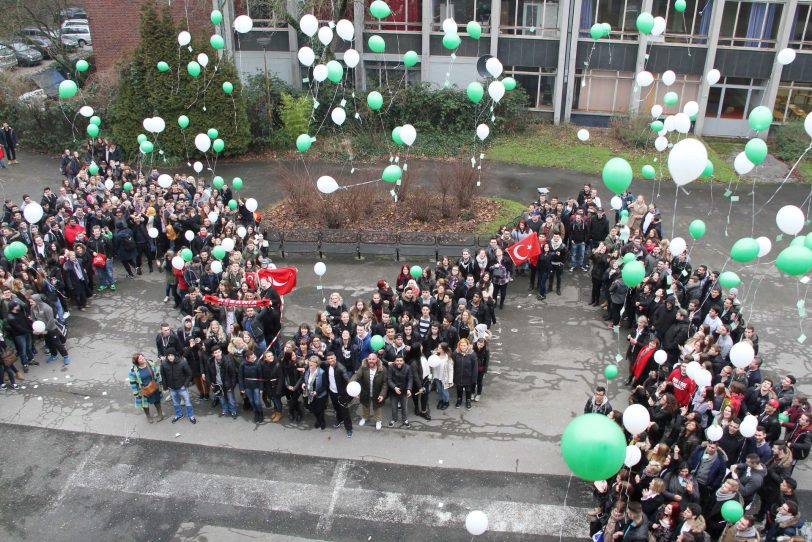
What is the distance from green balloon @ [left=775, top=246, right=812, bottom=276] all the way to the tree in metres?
16.8

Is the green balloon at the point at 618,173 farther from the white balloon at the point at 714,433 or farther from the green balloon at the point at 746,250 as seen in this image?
the white balloon at the point at 714,433

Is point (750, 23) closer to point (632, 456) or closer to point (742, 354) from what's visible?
point (742, 354)

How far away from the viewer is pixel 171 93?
67.7 ft

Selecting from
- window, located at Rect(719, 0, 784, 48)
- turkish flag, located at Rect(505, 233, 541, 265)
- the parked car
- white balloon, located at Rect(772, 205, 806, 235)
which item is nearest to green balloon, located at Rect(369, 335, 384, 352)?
turkish flag, located at Rect(505, 233, 541, 265)

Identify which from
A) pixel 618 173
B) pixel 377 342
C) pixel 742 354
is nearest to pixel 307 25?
pixel 618 173

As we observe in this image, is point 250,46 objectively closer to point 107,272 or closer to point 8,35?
point 8,35

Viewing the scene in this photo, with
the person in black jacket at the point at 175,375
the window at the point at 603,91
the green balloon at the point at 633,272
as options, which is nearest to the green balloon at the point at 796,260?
the green balloon at the point at 633,272

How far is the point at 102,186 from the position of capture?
16.5 metres

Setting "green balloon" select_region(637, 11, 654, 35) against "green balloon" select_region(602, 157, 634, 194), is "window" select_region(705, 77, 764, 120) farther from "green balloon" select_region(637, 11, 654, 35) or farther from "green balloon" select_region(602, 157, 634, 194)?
"green balloon" select_region(602, 157, 634, 194)

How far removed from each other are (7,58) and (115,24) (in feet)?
32.3

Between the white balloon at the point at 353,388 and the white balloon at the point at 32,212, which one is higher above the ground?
the white balloon at the point at 32,212

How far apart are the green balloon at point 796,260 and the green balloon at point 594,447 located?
4793 millimetres

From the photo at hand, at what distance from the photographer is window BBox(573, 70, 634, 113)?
84.3ft

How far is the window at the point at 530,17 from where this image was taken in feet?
83.0
